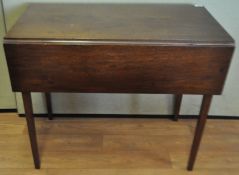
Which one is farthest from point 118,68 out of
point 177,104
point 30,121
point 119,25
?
point 177,104

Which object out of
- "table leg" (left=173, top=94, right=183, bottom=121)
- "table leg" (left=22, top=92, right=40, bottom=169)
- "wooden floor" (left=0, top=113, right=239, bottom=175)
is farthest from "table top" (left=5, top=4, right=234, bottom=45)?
"wooden floor" (left=0, top=113, right=239, bottom=175)

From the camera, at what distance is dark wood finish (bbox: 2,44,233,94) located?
986 millimetres

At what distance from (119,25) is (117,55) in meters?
0.17

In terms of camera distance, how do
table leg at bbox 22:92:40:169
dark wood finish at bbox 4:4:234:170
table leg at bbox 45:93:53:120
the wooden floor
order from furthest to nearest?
table leg at bbox 45:93:53:120
the wooden floor
table leg at bbox 22:92:40:169
dark wood finish at bbox 4:4:234:170

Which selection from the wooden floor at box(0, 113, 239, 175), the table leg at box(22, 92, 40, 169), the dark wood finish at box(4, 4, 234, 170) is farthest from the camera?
the wooden floor at box(0, 113, 239, 175)

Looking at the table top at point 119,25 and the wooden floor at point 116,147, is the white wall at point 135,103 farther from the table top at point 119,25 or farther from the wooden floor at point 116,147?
the table top at point 119,25

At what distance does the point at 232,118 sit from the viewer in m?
1.75

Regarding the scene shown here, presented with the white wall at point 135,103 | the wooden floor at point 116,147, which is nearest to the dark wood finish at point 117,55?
the wooden floor at point 116,147

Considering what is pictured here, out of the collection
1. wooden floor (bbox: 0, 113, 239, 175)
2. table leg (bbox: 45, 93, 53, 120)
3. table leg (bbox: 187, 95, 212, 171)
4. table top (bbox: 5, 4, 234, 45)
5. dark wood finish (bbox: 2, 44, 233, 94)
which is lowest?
wooden floor (bbox: 0, 113, 239, 175)

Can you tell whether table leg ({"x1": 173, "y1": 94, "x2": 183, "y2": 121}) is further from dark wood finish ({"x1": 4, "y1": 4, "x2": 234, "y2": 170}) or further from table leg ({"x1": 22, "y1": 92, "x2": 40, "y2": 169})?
table leg ({"x1": 22, "y1": 92, "x2": 40, "y2": 169})

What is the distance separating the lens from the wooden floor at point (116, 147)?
1389mm

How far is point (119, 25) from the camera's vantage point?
1.10m

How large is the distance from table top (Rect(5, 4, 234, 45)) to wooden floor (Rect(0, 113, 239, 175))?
0.71 m

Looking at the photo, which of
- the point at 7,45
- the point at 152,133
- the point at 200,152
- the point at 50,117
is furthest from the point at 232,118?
the point at 7,45
